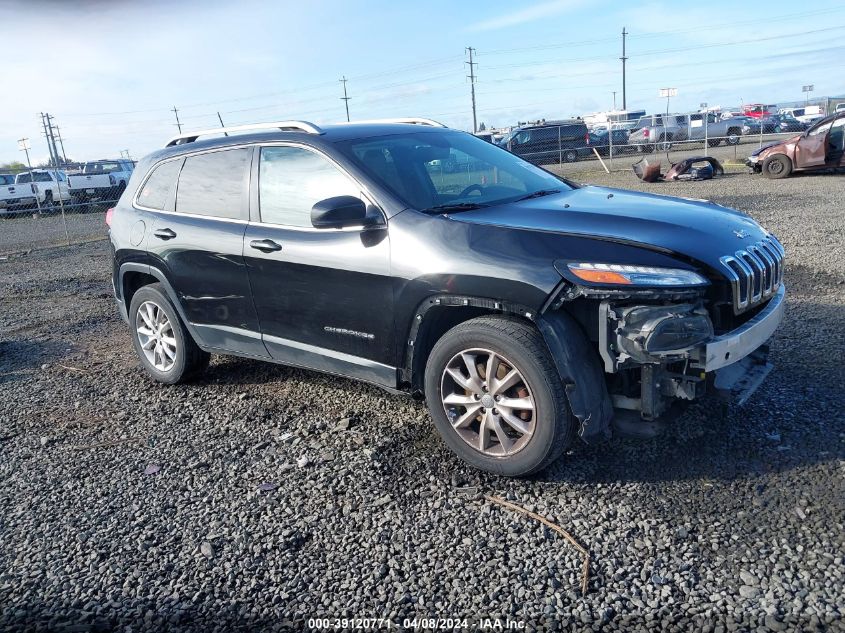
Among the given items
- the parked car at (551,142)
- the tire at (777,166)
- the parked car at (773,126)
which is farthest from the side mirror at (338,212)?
the parked car at (773,126)

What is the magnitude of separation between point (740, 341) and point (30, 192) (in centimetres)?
2844

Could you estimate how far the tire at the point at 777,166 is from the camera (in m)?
18.7

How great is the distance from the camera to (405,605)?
285cm

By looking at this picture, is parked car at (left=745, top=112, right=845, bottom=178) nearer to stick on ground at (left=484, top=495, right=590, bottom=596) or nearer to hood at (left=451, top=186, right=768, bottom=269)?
hood at (left=451, top=186, right=768, bottom=269)

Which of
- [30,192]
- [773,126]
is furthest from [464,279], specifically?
[773,126]

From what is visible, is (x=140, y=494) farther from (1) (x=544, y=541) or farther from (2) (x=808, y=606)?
(2) (x=808, y=606)

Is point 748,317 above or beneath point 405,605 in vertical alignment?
above

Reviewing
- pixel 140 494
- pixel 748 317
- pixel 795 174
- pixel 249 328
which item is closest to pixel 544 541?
pixel 748 317

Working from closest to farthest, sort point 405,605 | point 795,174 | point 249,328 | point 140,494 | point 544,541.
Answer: point 405,605 < point 544,541 < point 140,494 < point 249,328 < point 795,174

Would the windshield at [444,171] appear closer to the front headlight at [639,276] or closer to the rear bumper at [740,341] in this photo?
the front headlight at [639,276]

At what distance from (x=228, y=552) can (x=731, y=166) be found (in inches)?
937

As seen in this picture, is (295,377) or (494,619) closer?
(494,619)

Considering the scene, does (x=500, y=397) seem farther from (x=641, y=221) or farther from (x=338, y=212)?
(x=338, y=212)

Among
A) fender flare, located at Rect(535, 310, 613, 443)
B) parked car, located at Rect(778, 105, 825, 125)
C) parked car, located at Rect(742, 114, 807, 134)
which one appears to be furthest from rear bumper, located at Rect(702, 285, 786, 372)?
parked car, located at Rect(778, 105, 825, 125)
